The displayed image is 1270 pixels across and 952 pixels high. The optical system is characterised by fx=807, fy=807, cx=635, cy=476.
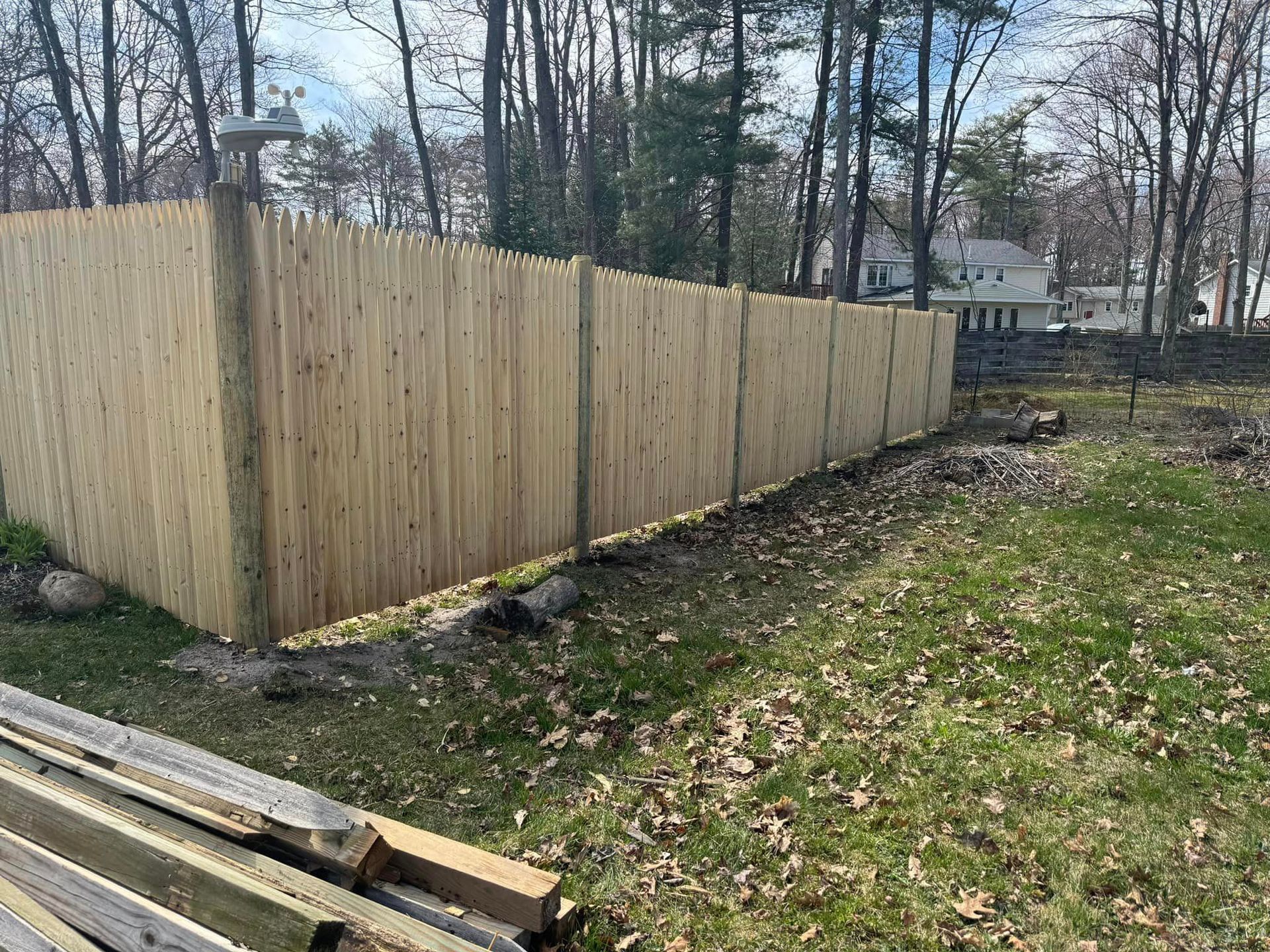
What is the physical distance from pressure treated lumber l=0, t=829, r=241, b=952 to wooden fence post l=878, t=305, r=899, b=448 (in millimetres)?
11603

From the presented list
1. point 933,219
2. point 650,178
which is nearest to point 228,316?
point 650,178

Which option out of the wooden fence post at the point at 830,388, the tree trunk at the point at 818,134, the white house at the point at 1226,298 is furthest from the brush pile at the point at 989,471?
the white house at the point at 1226,298

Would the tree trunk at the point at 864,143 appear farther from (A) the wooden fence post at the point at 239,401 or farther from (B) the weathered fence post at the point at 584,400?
(A) the wooden fence post at the point at 239,401

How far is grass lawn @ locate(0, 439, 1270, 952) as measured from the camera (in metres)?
2.64

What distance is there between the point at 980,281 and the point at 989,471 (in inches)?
1559

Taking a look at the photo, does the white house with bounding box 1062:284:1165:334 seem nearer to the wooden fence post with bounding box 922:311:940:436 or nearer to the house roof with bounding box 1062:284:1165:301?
the house roof with bounding box 1062:284:1165:301

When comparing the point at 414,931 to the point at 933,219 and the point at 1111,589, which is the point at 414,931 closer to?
the point at 1111,589

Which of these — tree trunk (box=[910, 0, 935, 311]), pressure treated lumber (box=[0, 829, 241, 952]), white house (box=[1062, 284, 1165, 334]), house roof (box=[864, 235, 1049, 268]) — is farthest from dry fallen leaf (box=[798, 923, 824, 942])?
white house (box=[1062, 284, 1165, 334])

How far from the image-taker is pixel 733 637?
492 centimetres

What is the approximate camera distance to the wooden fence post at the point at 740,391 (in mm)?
7957

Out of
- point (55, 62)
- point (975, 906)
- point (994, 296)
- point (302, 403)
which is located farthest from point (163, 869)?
point (994, 296)

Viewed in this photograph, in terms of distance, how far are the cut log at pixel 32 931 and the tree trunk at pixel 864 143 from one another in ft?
63.3

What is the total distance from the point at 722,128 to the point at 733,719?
19.9 m

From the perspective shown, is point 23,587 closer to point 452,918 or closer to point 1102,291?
point 452,918
